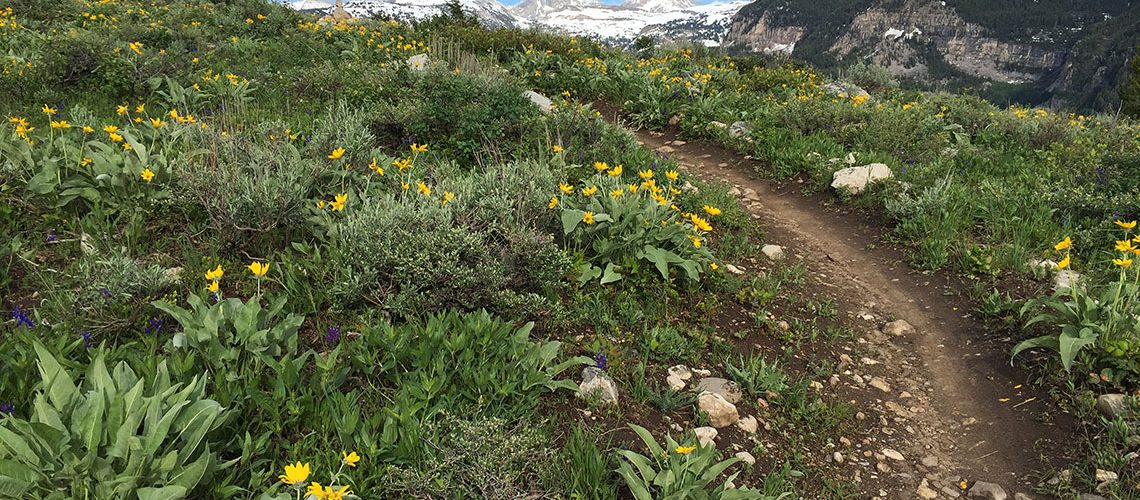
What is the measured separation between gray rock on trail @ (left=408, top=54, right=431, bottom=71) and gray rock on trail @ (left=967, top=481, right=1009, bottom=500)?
381 inches

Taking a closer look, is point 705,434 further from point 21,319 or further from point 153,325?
point 21,319

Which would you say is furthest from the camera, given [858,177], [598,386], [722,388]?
[858,177]

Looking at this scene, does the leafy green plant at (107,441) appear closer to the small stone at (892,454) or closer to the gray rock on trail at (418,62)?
the small stone at (892,454)

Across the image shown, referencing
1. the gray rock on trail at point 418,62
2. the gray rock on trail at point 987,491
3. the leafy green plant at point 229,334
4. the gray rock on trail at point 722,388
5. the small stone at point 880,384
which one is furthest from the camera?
the gray rock on trail at point 418,62

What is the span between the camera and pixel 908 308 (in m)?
5.55

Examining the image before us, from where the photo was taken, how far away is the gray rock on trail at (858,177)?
26.4 feet

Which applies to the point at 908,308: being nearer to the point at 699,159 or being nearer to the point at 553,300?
the point at 553,300

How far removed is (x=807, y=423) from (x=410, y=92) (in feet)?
24.2

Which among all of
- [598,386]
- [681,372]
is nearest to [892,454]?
[681,372]

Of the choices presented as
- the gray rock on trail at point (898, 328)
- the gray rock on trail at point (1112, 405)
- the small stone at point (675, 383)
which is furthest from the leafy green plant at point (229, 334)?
the gray rock on trail at point (1112, 405)

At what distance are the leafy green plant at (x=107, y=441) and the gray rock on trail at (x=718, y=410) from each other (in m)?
2.64

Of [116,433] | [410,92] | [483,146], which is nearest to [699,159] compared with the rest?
[483,146]

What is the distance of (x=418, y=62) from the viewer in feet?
37.5

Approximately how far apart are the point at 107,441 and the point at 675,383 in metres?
3.05
